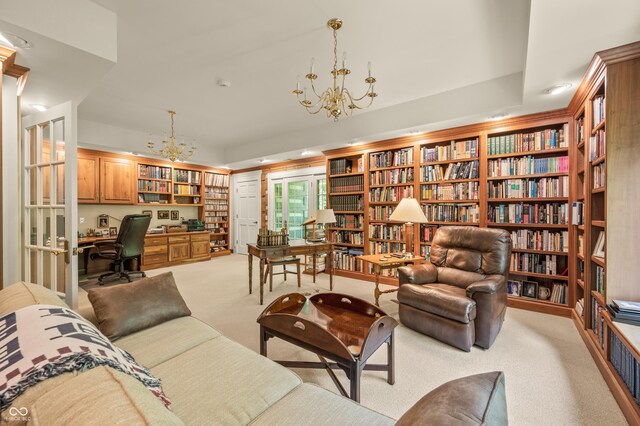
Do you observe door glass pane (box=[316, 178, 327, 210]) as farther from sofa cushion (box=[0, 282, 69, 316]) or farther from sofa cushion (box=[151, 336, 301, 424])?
sofa cushion (box=[0, 282, 69, 316])

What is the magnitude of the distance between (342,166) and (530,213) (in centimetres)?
288

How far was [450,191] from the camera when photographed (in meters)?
3.93

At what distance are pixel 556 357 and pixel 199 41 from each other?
405cm

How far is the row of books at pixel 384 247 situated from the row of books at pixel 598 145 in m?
2.47

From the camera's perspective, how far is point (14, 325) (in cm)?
90

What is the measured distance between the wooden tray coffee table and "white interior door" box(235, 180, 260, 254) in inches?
195

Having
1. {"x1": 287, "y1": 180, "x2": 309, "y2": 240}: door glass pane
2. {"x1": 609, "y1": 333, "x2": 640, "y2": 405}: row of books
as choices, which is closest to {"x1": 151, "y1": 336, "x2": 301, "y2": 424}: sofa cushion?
{"x1": 609, "y1": 333, "x2": 640, "y2": 405}: row of books

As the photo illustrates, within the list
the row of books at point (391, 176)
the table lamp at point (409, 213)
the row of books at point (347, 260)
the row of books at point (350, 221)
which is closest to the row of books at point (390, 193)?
the row of books at point (391, 176)

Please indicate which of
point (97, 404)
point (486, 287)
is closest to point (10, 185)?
point (97, 404)

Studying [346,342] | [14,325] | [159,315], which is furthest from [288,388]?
[159,315]

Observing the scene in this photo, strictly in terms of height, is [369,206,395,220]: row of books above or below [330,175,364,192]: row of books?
below

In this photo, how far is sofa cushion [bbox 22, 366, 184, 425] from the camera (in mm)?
542

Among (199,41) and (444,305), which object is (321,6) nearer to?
(199,41)

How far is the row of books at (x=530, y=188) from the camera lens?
10.5 feet
